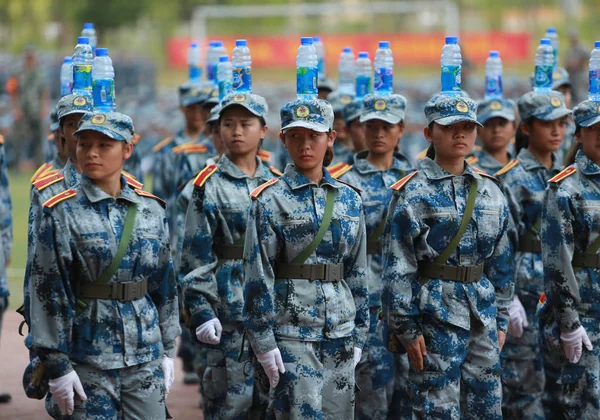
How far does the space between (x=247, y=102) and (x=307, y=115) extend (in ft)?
4.10

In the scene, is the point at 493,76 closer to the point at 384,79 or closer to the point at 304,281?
the point at 384,79

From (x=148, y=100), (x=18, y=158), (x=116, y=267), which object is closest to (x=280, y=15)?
(x=148, y=100)

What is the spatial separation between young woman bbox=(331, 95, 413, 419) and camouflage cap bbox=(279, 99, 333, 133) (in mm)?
1712

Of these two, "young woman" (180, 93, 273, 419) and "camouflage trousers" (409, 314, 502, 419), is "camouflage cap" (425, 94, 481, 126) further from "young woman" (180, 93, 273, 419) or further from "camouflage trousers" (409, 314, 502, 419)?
"young woman" (180, 93, 273, 419)

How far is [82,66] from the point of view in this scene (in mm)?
7324

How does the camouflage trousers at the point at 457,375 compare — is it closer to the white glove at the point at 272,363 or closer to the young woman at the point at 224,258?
the white glove at the point at 272,363

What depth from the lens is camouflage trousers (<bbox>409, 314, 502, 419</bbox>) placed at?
22.9 feet

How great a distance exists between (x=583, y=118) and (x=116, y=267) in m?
3.24

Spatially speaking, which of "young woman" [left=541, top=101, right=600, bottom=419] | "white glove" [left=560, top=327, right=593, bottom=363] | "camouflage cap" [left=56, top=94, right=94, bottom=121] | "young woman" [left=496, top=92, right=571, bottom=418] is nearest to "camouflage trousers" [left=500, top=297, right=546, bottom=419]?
"young woman" [left=496, top=92, right=571, bottom=418]

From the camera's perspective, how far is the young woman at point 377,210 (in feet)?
27.9

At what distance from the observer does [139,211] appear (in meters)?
6.39

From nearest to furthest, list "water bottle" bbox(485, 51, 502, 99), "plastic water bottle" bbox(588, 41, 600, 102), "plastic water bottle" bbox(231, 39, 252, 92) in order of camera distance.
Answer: "plastic water bottle" bbox(588, 41, 600, 102)
"plastic water bottle" bbox(231, 39, 252, 92)
"water bottle" bbox(485, 51, 502, 99)

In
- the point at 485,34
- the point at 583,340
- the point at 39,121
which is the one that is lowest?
the point at 583,340

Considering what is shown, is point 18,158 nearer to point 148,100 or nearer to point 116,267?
point 148,100
